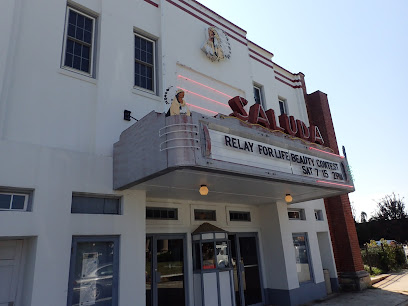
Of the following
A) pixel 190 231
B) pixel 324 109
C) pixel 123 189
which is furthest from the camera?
pixel 324 109

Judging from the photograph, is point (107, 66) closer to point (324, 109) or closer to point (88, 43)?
point (88, 43)

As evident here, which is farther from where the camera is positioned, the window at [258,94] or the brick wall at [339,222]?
the brick wall at [339,222]

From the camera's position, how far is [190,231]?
9109 millimetres

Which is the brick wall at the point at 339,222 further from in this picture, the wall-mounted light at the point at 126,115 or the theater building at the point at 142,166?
the wall-mounted light at the point at 126,115

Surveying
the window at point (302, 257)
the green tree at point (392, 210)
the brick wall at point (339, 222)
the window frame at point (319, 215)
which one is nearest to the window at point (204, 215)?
the window at point (302, 257)

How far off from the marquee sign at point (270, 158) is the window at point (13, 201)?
145 inches

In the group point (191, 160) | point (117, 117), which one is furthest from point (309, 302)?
point (117, 117)

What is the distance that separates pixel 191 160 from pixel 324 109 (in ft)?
39.6

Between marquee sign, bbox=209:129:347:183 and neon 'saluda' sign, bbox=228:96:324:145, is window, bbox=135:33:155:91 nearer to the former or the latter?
neon 'saluda' sign, bbox=228:96:324:145

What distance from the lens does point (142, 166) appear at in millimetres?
6055

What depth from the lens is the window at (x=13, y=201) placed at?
18.0ft

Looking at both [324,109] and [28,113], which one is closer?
[28,113]

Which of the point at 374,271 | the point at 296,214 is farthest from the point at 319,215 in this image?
the point at 374,271

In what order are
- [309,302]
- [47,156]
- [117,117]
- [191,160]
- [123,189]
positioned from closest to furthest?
1. [191,160]
2. [47,156]
3. [123,189]
4. [117,117]
5. [309,302]
